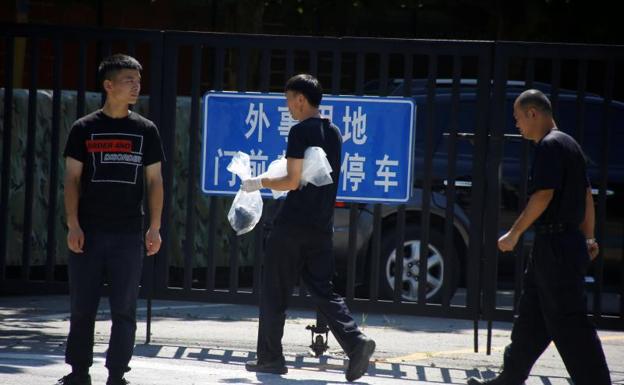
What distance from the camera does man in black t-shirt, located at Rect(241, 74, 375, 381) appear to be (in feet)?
23.0

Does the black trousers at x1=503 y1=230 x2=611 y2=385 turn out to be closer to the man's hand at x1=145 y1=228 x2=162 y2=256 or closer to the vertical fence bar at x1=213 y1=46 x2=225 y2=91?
the man's hand at x1=145 y1=228 x2=162 y2=256

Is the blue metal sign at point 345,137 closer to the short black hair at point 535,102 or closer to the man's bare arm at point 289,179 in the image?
the man's bare arm at point 289,179

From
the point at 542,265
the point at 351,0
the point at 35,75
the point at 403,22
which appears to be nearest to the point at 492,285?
the point at 542,265

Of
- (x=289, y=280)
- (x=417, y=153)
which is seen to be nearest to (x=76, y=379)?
(x=289, y=280)

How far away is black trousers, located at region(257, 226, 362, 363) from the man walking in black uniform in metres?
1.21

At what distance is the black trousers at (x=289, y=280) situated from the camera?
714 cm

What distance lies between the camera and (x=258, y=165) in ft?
26.8

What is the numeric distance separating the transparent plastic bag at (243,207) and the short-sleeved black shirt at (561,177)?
1855 mm

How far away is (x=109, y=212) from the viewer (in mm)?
6340

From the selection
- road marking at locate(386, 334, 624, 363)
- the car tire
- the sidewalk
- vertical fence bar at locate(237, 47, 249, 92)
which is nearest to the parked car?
the car tire

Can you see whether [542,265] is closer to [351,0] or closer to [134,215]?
[134,215]

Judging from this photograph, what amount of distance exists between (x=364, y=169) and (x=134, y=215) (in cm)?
214

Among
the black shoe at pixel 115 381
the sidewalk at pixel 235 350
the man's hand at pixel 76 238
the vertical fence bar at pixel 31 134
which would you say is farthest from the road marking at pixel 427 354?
the vertical fence bar at pixel 31 134

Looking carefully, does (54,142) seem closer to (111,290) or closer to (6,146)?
(6,146)
